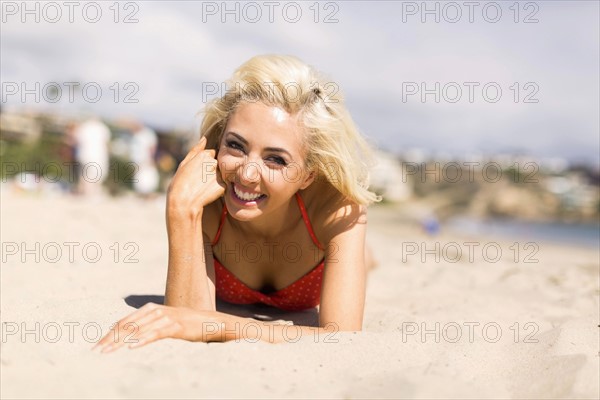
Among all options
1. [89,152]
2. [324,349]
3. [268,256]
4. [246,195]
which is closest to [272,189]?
[246,195]

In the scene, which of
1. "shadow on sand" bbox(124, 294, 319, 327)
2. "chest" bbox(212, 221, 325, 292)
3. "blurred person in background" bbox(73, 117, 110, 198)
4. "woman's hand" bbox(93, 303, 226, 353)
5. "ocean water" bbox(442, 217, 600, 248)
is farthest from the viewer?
"ocean water" bbox(442, 217, 600, 248)

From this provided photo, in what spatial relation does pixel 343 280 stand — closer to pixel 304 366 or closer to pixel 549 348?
pixel 304 366

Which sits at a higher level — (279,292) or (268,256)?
(268,256)

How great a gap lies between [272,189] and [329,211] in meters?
0.42

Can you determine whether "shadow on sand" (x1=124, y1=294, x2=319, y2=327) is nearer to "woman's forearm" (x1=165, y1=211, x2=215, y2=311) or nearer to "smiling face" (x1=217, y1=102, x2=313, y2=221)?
"woman's forearm" (x1=165, y1=211, x2=215, y2=311)

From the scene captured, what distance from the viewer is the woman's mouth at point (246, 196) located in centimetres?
298

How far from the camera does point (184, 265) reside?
2.94 metres

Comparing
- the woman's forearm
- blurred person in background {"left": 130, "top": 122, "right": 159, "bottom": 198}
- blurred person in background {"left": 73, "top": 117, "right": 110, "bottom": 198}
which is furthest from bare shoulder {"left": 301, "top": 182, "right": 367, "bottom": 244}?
blurred person in background {"left": 130, "top": 122, "right": 159, "bottom": 198}

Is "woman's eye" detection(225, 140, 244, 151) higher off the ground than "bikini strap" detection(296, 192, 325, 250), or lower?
higher

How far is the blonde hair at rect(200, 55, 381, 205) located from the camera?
116 inches

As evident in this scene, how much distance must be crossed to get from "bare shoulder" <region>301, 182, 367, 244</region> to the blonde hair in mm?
82

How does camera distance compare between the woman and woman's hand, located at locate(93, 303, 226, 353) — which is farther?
the woman

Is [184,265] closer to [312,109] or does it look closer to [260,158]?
[260,158]

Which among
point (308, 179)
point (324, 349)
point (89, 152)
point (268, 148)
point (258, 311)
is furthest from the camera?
point (89, 152)
